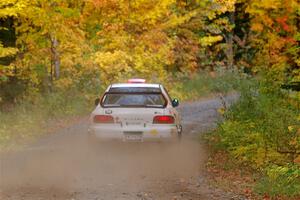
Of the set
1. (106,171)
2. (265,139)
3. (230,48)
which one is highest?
(265,139)

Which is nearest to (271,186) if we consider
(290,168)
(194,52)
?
(290,168)

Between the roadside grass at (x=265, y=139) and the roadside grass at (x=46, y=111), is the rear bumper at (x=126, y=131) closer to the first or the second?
the roadside grass at (x=265, y=139)

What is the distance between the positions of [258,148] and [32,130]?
8625 mm

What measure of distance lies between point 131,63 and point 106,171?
15.5 m

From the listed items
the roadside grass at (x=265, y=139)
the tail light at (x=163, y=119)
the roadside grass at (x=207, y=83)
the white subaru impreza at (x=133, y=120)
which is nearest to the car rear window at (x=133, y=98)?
the white subaru impreza at (x=133, y=120)

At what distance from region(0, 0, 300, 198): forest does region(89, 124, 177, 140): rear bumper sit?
154cm

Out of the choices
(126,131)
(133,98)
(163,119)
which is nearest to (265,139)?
(163,119)

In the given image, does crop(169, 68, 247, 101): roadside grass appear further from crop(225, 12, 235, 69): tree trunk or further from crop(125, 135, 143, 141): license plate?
crop(125, 135, 143, 141): license plate

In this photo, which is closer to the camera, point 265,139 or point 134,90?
point 265,139

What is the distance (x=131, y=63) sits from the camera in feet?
89.4

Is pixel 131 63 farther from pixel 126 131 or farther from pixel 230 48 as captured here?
pixel 126 131

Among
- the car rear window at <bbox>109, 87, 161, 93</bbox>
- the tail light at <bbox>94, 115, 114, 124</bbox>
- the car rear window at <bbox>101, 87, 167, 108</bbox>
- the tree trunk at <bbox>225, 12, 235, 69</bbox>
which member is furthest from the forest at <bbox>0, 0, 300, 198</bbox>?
the tail light at <bbox>94, 115, 114, 124</bbox>

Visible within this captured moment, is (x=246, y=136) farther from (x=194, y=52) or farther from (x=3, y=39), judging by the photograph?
(x=194, y=52)

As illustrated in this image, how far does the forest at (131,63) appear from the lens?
1482 centimetres
